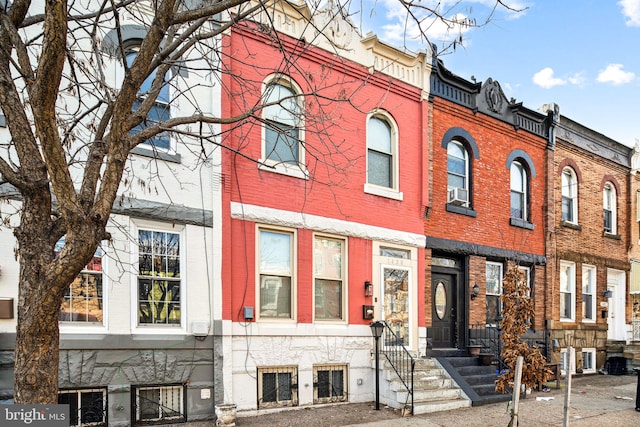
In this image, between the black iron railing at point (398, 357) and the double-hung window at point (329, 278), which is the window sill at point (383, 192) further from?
the black iron railing at point (398, 357)

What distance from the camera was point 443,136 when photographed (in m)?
13.7

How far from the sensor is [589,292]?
1781 centimetres

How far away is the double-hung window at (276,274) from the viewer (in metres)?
10.3

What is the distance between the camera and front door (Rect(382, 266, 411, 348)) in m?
12.2

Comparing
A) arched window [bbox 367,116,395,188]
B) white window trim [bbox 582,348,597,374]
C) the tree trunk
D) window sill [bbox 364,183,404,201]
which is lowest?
white window trim [bbox 582,348,597,374]

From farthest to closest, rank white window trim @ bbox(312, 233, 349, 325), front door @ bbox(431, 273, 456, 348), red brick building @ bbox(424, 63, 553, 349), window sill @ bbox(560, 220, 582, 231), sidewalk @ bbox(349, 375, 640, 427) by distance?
window sill @ bbox(560, 220, 582, 231) → red brick building @ bbox(424, 63, 553, 349) → front door @ bbox(431, 273, 456, 348) → white window trim @ bbox(312, 233, 349, 325) → sidewalk @ bbox(349, 375, 640, 427)

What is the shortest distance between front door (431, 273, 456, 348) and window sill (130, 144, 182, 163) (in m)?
7.17

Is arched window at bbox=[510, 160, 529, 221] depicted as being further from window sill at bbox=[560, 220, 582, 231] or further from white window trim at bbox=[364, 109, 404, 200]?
white window trim at bbox=[364, 109, 404, 200]

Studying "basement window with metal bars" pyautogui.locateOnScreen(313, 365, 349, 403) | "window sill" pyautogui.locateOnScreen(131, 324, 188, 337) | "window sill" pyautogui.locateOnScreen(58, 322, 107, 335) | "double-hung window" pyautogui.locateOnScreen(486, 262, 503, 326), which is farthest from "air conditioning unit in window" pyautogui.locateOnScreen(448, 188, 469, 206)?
"window sill" pyautogui.locateOnScreen(58, 322, 107, 335)

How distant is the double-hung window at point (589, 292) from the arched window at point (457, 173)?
6317mm

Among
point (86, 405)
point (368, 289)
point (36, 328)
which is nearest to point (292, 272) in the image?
point (368, 289)

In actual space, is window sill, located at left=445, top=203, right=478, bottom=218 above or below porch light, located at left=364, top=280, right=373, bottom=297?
above

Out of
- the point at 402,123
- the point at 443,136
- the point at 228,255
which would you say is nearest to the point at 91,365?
the point at 228,255

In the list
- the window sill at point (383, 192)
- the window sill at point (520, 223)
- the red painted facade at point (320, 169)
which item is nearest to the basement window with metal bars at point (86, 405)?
the red painted facade at point (320, 169)
